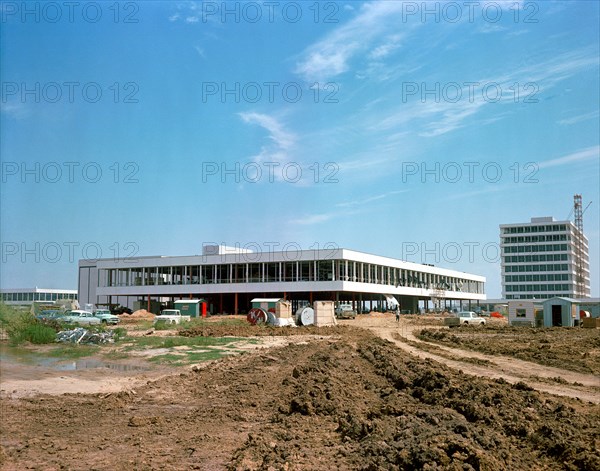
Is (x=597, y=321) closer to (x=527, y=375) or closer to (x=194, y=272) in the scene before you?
(x=527, y=375)

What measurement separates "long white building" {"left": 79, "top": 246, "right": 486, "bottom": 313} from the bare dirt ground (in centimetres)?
5599

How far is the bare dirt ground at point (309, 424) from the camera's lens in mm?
8594

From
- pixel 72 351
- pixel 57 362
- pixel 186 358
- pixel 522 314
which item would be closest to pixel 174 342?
pixel 72 351

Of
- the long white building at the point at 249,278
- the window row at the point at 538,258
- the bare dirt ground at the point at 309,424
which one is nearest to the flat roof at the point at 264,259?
the long white building at the point at 249,278

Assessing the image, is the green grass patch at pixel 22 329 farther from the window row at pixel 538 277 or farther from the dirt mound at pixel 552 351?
the window row at pixel 538 277

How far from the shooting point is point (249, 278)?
80000 millimetres

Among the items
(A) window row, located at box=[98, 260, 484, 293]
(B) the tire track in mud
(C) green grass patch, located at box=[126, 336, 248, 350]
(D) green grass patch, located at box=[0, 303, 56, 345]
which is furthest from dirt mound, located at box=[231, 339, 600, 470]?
(A) window row, located at box=[98, 260, 484, 293]

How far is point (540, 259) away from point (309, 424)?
507 feet

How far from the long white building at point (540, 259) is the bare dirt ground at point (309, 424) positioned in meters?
145

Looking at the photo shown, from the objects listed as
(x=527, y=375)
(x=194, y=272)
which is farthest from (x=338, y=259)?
(x=527, y=375)

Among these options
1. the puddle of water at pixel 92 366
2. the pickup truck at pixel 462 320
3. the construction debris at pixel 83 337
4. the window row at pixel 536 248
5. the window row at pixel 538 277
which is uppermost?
the window row at pixel 536 248

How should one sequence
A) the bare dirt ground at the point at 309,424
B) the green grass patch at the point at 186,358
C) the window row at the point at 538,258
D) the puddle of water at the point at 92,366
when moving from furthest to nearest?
1. the window row at the point at 538,258
2. the green grass patch at the point at 186,358
3. the puddle of water at the point at 92,366
4. the bare dirt ground at the point at 309,424

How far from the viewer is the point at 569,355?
84.5 ft

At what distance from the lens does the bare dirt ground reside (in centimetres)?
859
